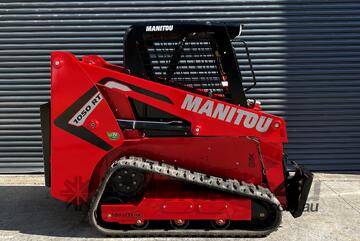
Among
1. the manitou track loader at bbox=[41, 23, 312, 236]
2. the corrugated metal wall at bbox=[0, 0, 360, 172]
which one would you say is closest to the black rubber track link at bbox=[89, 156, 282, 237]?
the manitou track loader at bbox=[41, 23, 312, 236]

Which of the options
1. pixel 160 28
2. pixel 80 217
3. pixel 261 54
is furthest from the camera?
pixel 261 54

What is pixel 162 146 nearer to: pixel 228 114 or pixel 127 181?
pixel 127 181

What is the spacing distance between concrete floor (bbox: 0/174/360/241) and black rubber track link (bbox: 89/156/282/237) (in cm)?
11

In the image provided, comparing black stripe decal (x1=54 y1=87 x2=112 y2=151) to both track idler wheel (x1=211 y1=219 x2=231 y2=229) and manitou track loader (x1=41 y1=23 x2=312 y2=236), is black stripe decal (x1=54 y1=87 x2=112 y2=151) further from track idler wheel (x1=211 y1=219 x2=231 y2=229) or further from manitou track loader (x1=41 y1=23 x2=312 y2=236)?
track idler wheel (x1=211 y1=219 x2=231 y2=229)

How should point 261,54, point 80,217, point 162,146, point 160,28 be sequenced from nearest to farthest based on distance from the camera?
point 160,28 → point 162,146 → point 80,217 → point 261,54

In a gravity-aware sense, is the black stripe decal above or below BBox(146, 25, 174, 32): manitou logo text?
below

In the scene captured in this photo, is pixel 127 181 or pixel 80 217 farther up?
pixel 127 181

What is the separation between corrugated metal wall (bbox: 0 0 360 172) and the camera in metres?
6.26

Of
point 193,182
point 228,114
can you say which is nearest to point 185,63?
point 228,114

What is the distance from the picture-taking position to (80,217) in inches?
176

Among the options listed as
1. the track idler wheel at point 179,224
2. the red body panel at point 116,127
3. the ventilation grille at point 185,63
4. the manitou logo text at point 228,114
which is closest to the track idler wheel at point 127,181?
the red body panel at point 116,127

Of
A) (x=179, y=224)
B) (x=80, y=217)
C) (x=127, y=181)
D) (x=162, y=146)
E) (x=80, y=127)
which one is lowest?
(x=80, y=217)

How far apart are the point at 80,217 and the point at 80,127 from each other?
1201 mm

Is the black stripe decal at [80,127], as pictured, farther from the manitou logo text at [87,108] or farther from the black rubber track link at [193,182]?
the black rubber track link at [193,182]
